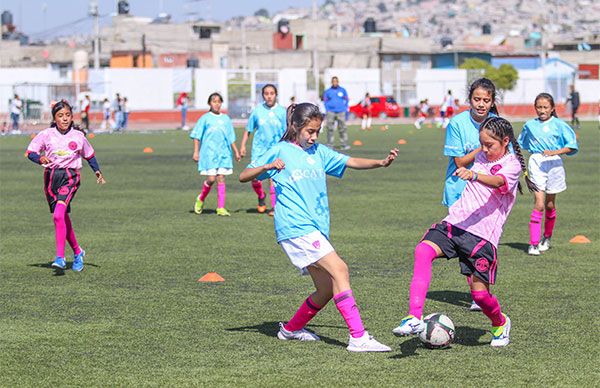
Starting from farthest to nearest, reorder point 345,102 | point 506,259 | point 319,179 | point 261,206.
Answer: point 345,102
point 261,206
point 506,259
point 319,179

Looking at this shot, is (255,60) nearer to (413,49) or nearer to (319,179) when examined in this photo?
(413,49)

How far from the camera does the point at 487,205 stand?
8.65 metres

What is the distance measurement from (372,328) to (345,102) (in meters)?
27.6

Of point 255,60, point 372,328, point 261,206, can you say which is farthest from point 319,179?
point 255,60

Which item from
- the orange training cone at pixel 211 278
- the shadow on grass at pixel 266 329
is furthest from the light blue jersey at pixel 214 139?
the shadow on grass at pixel 266 329

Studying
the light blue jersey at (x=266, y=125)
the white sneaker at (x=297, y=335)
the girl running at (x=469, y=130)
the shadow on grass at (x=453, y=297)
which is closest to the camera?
the white sneaker at (x=297, y=335)

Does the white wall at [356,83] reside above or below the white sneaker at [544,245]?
above

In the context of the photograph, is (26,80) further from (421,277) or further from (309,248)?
(421,277)

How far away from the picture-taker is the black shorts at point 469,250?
28.1ft

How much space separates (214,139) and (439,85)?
6933cm

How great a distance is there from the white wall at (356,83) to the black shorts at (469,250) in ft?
240

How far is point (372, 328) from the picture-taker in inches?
373

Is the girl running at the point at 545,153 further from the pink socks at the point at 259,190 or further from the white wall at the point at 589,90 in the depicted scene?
the white wall at the point at 589,90

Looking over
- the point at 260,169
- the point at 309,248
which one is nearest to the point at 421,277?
the point at 309,248
